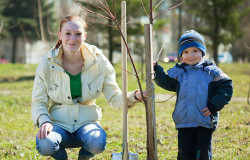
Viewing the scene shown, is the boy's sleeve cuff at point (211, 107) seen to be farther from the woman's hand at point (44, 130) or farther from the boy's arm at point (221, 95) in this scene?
A: the woman's hand at point (44, 130)

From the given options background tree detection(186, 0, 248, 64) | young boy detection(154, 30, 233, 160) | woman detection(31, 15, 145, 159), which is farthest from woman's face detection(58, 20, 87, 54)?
background tree detection(186, 0, 248, 64)

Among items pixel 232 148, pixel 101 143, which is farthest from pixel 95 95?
pixel 232 148

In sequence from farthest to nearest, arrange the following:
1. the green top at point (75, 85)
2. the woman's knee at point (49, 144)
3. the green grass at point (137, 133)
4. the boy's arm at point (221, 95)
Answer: the green grass at point (137, 133)
the green top at point (75, 85)
the woman's knee at point (49, 144)
the boy's arm at point (221, 95)

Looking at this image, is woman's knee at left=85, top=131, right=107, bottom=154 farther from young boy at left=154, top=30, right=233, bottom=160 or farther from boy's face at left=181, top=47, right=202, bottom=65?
boy's face at left=181, top=47, right=202, bottom=65

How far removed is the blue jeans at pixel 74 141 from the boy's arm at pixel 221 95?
0.94m

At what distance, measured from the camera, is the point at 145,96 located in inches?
114

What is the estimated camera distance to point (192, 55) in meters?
2.91

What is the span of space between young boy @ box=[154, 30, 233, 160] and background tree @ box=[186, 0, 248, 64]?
44.7 feet

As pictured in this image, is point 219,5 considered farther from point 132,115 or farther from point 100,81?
point 100,81

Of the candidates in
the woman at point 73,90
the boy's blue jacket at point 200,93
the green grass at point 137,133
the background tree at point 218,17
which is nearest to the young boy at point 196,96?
the boy's blue jacket at point 200,93

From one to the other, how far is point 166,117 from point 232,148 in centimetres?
236

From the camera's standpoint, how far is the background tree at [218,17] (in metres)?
16.2

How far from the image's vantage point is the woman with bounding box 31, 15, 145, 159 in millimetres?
3017

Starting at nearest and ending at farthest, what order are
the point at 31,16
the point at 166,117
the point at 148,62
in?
the point at 148,62
the point at 166,117
the point at 31,16
